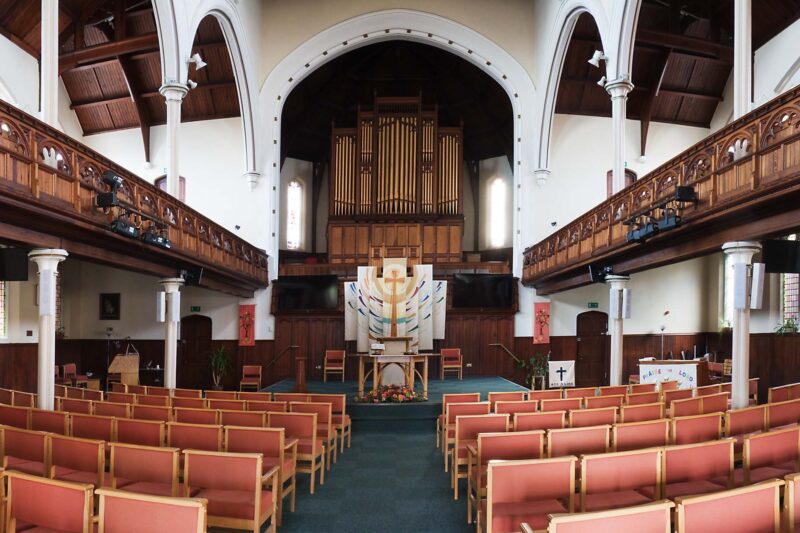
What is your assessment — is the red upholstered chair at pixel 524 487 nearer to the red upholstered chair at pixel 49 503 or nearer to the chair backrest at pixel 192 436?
the red upholstered chair at pixel 49 503

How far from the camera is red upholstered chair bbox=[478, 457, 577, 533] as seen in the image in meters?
3.23

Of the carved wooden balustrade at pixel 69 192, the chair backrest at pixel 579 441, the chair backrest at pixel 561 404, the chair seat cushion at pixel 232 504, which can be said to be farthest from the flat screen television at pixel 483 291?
the chair seat cushion at pixel 232 504

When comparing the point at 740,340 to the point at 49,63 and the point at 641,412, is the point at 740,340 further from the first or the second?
A: the point at 49,63

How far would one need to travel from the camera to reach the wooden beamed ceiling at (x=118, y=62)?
38.5 feet

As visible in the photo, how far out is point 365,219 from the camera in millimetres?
15656

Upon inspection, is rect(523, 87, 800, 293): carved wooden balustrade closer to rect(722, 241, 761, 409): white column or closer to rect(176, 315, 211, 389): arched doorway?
rect(722, 241, 761, 409): white column

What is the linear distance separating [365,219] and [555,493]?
12.8 meters

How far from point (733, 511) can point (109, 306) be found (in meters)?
15.2

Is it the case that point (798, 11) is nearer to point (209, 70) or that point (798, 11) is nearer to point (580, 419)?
point (580, 419)

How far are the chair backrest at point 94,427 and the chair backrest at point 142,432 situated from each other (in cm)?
6

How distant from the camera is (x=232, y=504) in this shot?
11.9ft

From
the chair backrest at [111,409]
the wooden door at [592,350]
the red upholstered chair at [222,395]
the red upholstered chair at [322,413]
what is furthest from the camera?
the wooden door at [592,350]

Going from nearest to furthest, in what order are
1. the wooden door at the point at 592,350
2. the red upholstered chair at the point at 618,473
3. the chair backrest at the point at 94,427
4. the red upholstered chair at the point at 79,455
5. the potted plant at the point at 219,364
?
the red upholstered chair at the point at 618,473 < the red upholstered chair at the point at 79,455 < the chair backrest at the point at 94,427 < the potted plant at the point at 219,364 < the wooden door at the point at 592,350

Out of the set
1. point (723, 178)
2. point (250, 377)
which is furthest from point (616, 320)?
point (250, 377)
